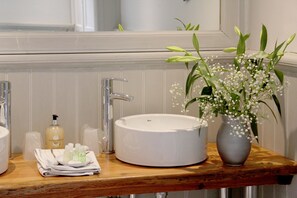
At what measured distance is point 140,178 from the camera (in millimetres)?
1778

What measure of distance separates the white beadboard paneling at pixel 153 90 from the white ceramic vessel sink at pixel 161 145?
25 cm

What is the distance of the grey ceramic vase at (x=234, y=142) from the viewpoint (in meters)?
1.85

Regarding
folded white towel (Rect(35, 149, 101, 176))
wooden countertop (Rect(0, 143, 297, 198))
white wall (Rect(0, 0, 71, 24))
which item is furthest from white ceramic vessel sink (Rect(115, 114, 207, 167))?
white wall (Rect(0, 0, 71, 24))

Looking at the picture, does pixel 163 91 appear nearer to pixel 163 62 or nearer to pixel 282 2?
pixel 163 62

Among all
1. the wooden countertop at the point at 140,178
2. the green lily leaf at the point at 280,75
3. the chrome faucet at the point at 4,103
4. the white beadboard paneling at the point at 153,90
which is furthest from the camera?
the white beadboard paneling at the point at 153,90

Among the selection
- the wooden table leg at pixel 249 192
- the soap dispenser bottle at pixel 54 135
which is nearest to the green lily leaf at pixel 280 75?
the wooden table leg at pixel 249 192

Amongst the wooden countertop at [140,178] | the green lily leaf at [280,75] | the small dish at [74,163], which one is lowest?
the wooden countertop at [140,178]

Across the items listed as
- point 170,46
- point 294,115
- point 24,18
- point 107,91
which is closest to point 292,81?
point 294,115

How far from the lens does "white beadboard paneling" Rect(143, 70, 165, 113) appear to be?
2174 millimetres

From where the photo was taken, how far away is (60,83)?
6.86 ft

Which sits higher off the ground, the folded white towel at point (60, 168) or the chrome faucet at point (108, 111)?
the chrome faucet at point (108, 111)

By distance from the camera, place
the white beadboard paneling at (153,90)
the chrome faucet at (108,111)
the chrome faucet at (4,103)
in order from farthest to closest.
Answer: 1. the white beadboard paneling at (153,90)
2. the chrome faucet at (108,111)
3. the chrome faucet at (4,103)

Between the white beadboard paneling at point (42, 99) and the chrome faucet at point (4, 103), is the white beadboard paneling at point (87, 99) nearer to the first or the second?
the white beadboard paneling at point (42, 99)

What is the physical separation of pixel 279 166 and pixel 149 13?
0.74 metres
